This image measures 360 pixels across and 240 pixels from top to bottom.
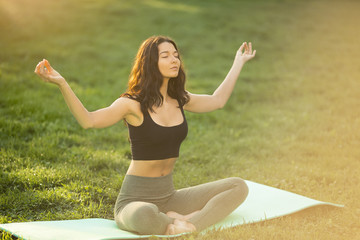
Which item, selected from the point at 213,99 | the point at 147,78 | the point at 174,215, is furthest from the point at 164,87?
the point at 174,215

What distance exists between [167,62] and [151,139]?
663 mm

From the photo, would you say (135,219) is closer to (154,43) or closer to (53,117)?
(154,43)

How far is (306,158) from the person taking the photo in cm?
667

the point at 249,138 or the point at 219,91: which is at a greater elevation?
the point at 219,91

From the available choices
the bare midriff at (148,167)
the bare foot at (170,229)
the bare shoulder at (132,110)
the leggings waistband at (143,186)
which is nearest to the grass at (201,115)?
the bare foot at (170,229)

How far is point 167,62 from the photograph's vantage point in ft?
13.8

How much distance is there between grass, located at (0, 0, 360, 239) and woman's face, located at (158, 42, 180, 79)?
1365 millimetres

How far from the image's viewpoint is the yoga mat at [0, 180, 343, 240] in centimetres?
389

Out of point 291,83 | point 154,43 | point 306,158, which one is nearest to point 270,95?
point 291,83

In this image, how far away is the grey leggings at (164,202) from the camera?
389 cm

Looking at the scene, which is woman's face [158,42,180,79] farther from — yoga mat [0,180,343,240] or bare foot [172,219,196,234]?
yoga mat [0,180,343,240]

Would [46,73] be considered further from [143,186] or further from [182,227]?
[182,227]

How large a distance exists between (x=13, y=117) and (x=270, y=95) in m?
4.86

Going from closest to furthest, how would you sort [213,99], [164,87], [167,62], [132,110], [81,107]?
[81,107]
[132,110]
[167,62]
[164,87]
[213,99]
